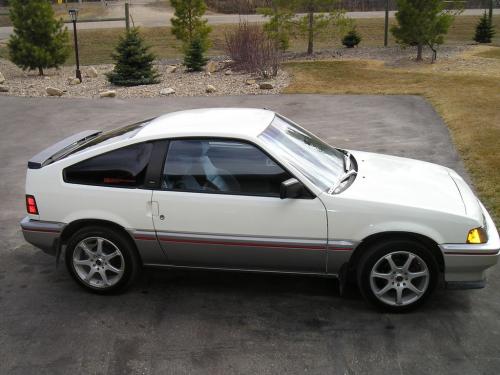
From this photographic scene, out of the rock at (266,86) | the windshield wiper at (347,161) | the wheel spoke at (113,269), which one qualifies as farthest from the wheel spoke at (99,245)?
the rock at (266,86)

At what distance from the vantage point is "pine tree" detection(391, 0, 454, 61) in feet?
64.4

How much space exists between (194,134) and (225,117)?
0.54 meters

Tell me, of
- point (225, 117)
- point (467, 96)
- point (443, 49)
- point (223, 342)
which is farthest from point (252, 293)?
point (443, 49)

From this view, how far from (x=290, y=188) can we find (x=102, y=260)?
1.78 m

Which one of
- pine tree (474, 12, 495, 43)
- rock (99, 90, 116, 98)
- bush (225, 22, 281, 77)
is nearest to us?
rock (99, 90, 116, 98)

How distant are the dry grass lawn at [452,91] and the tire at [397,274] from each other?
2411 millimetres

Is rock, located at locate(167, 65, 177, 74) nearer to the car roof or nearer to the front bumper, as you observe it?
the car roof

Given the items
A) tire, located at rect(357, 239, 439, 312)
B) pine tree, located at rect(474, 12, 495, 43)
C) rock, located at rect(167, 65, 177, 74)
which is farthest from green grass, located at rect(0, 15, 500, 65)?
tire, located at rect(357, 239, 439, 312)

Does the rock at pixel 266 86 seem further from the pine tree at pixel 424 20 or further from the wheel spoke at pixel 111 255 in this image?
the wheel spoke at pixel 111 255

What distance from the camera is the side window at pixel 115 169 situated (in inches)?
192

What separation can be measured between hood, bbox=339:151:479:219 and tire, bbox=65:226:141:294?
6.21 feet

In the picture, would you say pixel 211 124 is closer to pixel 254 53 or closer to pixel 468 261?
pixel 468 261

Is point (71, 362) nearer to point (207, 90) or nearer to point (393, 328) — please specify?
point (393, 328)

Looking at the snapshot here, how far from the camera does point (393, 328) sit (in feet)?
14.7
